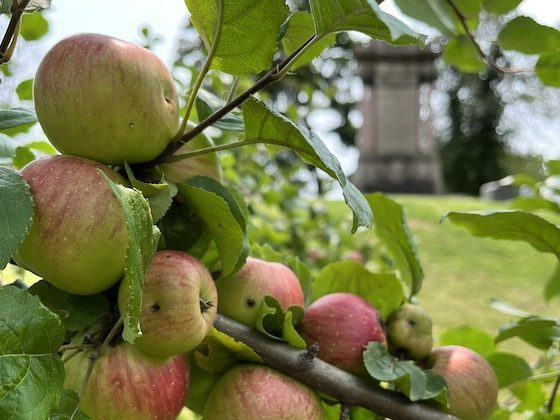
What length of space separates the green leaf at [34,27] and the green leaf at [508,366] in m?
0.71

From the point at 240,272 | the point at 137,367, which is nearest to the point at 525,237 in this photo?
the point at 240,272

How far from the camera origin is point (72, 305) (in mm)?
495

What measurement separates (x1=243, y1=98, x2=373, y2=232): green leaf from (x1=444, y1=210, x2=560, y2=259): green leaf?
0.21 m

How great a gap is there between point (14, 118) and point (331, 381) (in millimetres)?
357

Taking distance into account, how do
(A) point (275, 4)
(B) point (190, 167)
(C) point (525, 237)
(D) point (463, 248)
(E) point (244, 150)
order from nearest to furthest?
(A) point (275, 4) < (B) point (190, 167) < (C) point (525, 237) < (E) point (244, 150) < (D) point (463, 248)

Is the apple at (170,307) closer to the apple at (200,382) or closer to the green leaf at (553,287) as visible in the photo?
the apple at (200,382)

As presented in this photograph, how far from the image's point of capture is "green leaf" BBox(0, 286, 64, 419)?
14.8 inches

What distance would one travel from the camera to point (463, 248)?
6.00 m

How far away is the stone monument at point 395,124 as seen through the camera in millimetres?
10156

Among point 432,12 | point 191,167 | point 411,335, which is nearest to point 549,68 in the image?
point 432,12

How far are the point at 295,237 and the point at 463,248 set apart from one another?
13.2 ft

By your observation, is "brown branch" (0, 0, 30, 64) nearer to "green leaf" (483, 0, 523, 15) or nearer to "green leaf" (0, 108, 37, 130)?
"green leaf" (0, 108, 37, 130)

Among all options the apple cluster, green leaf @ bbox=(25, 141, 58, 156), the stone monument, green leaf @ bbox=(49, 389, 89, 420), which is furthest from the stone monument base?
green leaf @ bbox=(49, 389, 89, 420)

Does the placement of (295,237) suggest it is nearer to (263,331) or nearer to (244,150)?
(244,150)
